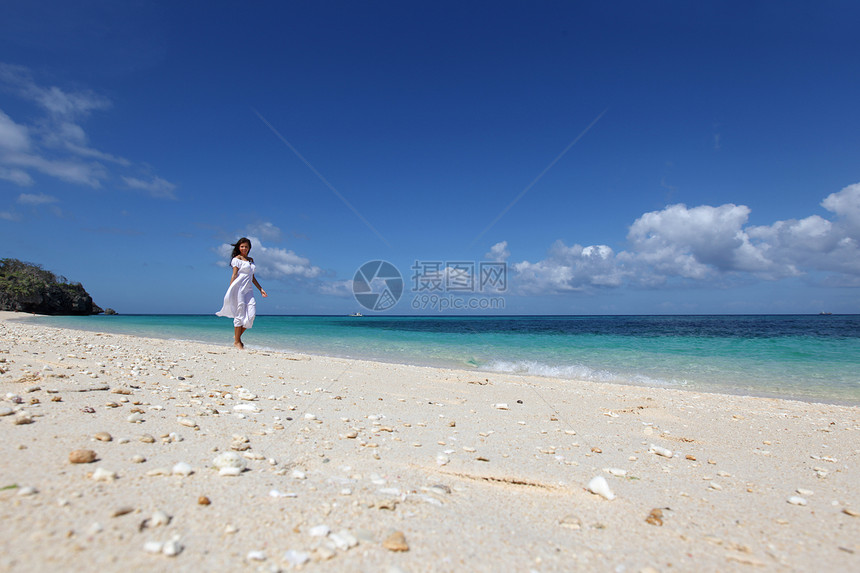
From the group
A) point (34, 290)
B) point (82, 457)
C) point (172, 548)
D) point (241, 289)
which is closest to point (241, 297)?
point (241, 289)

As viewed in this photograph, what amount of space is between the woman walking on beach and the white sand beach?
479cm

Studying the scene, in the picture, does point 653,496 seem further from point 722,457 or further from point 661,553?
point 722,457

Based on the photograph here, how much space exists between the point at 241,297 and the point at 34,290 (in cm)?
6550

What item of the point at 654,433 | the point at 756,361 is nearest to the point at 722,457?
the point at 654,433

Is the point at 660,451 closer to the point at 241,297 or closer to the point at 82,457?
the point at 82,457

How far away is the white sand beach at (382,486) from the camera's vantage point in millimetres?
1724

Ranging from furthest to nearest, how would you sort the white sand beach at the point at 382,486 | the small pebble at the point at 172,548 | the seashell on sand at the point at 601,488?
the seashell on sand at the point at 601,488 < the white sand beach at the point at 382,486 < the small pebble at the point at 172,548

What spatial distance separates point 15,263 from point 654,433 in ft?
265

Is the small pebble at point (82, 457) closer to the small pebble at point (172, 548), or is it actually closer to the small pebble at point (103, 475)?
the small pebble at point (103, 475)

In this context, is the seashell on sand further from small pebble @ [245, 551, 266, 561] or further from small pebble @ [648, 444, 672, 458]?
small pebble @ [245, 551, 266, 561]

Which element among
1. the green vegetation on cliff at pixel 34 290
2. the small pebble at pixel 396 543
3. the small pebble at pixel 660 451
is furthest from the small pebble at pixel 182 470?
the green vegetation on cliff at pixel 34 290

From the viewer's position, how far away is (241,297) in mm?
10023

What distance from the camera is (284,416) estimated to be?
404 cm

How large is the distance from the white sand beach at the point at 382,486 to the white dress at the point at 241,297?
4.80 metres
